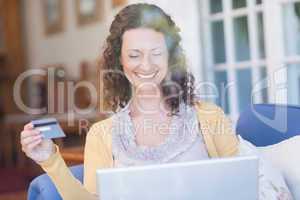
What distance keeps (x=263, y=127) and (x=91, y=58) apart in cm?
254

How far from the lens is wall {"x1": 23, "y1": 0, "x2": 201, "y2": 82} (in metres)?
3.07

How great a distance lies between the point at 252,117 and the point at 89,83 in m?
2.42

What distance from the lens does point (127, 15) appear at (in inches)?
59.6

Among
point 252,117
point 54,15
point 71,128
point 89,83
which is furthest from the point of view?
point 54,15

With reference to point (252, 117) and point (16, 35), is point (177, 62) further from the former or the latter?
point (16, 35)

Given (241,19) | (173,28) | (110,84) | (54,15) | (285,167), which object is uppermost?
(54,15)

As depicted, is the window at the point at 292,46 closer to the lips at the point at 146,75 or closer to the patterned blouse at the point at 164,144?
the patterned blouse at the point at 164,144

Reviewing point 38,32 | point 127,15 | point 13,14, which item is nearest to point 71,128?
point 38,32

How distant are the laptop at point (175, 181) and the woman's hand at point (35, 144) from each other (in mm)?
292

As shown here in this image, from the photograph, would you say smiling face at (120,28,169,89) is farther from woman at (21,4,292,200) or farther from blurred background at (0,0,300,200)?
blurred background at (0,0,300,200)

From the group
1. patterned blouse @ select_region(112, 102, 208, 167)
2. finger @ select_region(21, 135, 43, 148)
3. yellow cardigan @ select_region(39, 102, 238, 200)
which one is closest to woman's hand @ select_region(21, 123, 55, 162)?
finger @ select_region(21, 135, 43, 148)

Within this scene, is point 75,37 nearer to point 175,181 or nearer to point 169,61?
point 169,61

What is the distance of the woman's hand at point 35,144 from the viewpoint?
1258 mm

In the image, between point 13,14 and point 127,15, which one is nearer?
point 127,15
